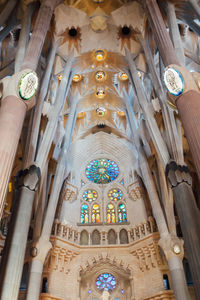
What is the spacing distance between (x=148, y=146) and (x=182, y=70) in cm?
727

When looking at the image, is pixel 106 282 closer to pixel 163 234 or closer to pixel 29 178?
pixel 163 234

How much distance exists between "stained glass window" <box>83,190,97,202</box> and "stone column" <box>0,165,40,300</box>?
26.0 feet

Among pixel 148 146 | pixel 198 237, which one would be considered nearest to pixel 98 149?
pixel 148 146

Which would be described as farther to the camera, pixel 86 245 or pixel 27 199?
pixel 86 245

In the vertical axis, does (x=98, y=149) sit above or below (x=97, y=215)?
above

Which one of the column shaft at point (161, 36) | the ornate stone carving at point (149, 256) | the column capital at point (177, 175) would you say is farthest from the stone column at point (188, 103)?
the ornate stone carving at point (149, 256)

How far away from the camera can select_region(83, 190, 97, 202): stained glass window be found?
16850 mm

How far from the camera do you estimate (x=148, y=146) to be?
14453 millimetres

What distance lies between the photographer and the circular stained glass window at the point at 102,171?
18.0 m

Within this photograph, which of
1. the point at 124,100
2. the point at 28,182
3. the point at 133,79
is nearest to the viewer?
the point at 28,182

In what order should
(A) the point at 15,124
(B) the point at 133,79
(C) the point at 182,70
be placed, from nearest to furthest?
(A) the point at 15,124 < (C) the point at 182,70 < (B) the point at 133,79

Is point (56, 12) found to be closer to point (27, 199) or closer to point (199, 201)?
point (27, 199)

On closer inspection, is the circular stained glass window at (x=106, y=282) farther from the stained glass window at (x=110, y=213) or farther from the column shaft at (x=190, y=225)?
the column shaft at (x=190, y=225)

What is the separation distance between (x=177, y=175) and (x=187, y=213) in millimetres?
1448
